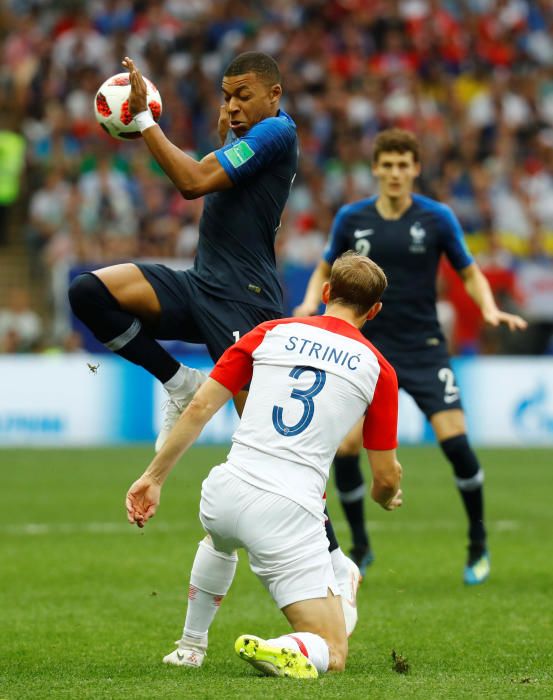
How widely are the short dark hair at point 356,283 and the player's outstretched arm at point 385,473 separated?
0.55m

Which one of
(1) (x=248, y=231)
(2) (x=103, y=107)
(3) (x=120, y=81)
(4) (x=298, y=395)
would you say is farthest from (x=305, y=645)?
(3) (x=120, y=81)

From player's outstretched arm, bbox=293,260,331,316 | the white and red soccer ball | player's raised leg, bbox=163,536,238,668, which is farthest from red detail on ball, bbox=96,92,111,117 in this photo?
player's outstretched arm, bbox=293,260,331,316

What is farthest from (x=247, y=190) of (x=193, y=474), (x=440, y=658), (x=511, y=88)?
(x=511, y=88)

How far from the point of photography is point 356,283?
5305mm

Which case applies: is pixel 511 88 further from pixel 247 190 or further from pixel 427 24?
pixel 247 190

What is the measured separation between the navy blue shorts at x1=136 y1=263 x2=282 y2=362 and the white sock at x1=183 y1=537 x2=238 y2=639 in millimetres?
922

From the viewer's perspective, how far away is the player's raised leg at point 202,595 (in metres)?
5.67

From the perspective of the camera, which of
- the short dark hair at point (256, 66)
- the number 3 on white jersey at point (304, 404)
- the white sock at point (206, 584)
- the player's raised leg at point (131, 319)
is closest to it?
the number 3 on white jersey at point (304, 404)

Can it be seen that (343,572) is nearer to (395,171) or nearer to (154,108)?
(154,108)

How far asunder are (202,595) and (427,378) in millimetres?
3350

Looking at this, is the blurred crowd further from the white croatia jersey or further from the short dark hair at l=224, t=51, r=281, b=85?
the white croatia jersey

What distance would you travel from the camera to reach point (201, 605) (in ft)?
18.8

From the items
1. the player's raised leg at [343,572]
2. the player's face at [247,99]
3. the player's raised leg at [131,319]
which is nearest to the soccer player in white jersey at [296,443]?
the player's raised leg at [343,572]

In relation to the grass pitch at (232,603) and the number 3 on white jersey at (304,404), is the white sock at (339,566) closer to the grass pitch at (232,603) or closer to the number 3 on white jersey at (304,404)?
the grass pitch at (232,603)
